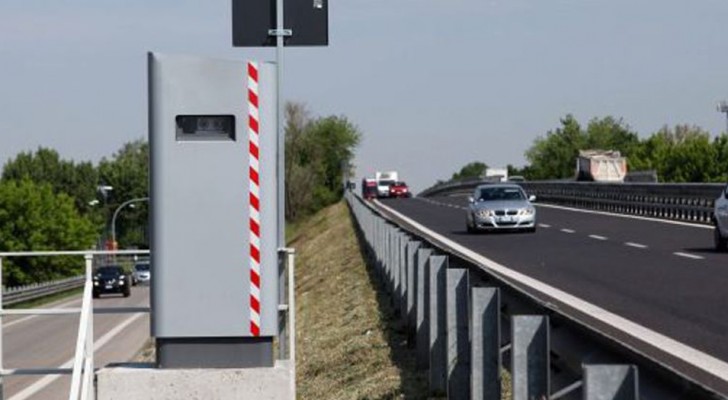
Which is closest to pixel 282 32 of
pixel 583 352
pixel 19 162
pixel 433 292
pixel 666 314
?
pixel 433 292

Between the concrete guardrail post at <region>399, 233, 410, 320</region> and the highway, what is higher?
the concrete guardrail post at <region>399, 233, 410, 320</region>

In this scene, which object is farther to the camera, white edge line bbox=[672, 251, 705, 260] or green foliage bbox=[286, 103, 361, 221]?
green foliage bbox=[286, 103, 361, 221]

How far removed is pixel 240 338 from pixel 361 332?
6.56m

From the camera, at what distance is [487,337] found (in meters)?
7.95

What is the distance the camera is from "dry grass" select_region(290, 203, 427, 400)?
39.4ft

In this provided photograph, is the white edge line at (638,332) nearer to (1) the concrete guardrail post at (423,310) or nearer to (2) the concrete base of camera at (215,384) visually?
(1) the concrete guardrail post at (423,310)

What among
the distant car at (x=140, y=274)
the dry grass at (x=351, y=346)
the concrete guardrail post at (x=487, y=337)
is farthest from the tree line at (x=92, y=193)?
the concrete guardrail post at (x=487, y=337)

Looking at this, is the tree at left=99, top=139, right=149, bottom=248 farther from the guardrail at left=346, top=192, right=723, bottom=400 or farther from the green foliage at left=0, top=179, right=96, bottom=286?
the guardrail at left=346, top=192, right=723, bottom=400

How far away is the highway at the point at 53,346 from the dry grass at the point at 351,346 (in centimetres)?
451

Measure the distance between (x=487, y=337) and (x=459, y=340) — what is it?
1395mm

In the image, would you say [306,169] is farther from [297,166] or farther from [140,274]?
[140,274]

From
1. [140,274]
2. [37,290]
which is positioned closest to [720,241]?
[37,290]

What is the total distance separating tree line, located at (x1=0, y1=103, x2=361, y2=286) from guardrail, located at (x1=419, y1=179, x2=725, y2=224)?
36.6 metres

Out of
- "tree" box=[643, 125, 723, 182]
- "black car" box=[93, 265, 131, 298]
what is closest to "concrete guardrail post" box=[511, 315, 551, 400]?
"black car" box=[93, 265, 131, 298]
